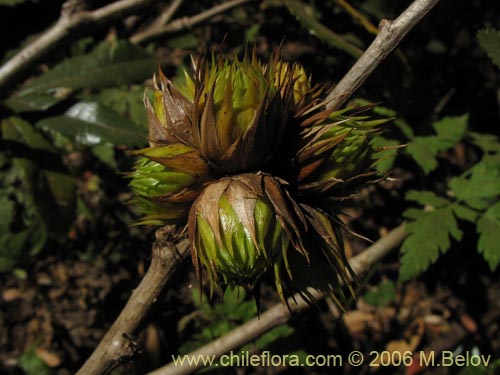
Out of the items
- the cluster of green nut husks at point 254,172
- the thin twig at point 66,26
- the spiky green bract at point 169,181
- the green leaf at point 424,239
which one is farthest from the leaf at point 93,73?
the green leaf at point 424,239

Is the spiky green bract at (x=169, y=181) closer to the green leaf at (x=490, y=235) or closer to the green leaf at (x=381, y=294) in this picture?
the green leaf at (x=490, y=235)

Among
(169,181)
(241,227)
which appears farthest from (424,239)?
(169,181)

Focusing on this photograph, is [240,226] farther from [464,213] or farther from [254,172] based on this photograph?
[464,213]

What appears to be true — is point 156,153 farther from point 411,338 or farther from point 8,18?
point 8,18

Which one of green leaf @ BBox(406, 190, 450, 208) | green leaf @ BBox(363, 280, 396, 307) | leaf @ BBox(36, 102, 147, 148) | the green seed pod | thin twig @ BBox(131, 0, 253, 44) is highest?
thin twig @ BBox(131, 0, 253, 44)

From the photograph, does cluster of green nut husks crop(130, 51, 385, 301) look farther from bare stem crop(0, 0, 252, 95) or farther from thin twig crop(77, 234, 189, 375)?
bare stem crop(0, 0, 252, 95)

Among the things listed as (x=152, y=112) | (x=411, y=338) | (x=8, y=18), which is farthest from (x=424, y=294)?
(x=8, y=18)

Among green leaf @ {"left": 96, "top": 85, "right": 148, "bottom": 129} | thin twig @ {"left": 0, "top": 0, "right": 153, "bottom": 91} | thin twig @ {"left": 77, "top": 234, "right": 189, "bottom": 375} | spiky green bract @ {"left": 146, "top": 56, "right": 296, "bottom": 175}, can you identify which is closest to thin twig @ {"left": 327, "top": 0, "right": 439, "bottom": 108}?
spiky green bract @ {"left": 146, "top": 56, "right": 296, "bottom": 175}
